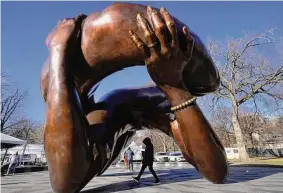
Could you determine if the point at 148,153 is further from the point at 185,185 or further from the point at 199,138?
the point at 199,138

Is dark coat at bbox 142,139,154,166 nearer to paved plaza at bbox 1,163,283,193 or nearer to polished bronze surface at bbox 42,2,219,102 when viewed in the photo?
paved plaza at bbox 1,163,283,193

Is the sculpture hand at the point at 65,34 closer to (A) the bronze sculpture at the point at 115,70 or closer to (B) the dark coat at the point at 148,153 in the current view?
(A) the bronze sculpture at the point at 115,70

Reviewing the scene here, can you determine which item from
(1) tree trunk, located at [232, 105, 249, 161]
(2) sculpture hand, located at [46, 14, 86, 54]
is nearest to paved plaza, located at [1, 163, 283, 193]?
(2) sculpture hand, located at [46, 14, 86, 54]

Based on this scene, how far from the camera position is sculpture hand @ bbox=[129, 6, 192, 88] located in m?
1.79

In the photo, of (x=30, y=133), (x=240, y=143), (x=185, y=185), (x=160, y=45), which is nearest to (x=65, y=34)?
(x=160, y=45)

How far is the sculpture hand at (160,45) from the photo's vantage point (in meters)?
1.79

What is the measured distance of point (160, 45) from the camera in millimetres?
1816

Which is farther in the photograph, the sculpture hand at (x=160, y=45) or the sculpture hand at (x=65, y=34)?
the sculpture hand at (x=65, y=34)

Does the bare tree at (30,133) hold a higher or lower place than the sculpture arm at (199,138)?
higher

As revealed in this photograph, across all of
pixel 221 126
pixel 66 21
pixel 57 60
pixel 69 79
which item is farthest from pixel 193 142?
pixel 221 126

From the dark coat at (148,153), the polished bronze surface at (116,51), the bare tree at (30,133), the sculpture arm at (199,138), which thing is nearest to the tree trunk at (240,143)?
the dark coat at (148,153)

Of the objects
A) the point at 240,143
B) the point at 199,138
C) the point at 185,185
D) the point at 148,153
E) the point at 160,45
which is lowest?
the point at 185,185

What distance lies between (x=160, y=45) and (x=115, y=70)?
2.26 feet

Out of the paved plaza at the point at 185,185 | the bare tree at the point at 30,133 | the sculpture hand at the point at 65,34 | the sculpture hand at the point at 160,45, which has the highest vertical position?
the bare tree at the point at 30,133
